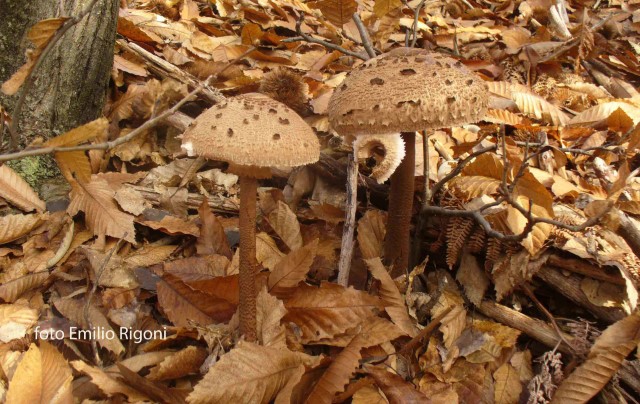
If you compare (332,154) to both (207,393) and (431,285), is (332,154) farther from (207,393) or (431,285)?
(207,393)

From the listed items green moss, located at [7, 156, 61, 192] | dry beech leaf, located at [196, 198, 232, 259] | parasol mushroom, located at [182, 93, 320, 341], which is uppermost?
parasol mushroom, located at [182, 93, 320, 341]

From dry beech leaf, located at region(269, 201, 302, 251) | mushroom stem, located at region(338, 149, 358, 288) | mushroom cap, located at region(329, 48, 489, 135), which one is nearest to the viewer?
mushroom cap, located at region(329, 48, 489, 135)

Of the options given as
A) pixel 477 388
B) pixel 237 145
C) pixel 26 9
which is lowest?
pixel 477 388

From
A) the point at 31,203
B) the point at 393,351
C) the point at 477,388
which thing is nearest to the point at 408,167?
the point at 393,351

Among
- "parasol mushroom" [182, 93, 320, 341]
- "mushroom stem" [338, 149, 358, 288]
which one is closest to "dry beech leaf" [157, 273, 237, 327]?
"parasol mushroom" [182, 93, 320, 341]

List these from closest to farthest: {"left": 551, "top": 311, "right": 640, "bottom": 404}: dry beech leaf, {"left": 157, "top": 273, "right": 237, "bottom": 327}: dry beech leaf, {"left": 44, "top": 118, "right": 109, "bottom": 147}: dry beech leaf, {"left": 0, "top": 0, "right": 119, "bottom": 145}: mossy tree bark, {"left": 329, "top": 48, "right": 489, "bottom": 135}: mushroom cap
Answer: {"left": 44, "top": 118, "right": 109, "bottom": 147}: dry beech leaf, {"left": 329, "top": 48, "right": 489, "bottom": 135}: mushroom cap, {"left": 551, "top": 311, "right": 640, "bottom": 404}: dry beech leaf, {"left": 157, "top": 273, "right": 237, "bottom": 327}: dry beech leaf, {"left": 0, "top": 0, "right": 119, "bottom": 145}: mossy tree bark

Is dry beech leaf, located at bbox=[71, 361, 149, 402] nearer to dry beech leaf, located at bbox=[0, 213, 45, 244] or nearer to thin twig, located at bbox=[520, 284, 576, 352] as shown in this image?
dry beech leaf, located at bbox=[0, 213, 45, 244]
